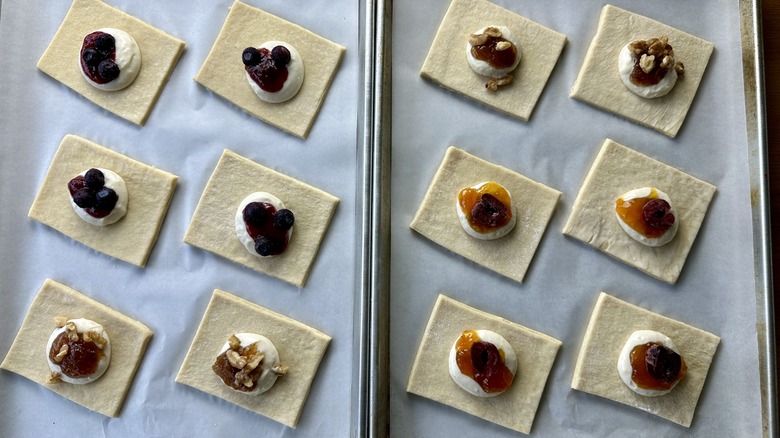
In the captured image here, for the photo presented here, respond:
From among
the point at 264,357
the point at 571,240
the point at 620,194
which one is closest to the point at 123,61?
the point at 264,357

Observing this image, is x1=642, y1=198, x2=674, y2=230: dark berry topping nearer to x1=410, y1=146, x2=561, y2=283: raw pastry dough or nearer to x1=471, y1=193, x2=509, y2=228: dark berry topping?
x1=410, y1=146, x2=561, y2=283: raw pastry dough

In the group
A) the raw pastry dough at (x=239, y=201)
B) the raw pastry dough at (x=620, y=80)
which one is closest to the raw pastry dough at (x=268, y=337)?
the raw pastry dough at (x=239, y=201)

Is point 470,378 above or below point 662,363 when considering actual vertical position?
below

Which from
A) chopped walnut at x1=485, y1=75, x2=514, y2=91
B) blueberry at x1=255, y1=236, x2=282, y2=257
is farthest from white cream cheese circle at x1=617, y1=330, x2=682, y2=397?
blueberry at x1=255, y1=236, x2=282, y2=257

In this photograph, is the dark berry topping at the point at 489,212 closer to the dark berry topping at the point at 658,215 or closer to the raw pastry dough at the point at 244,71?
the dark berry topping at the point at 658,215

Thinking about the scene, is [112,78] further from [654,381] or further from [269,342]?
[654,381]

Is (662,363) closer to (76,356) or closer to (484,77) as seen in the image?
(484,77)
